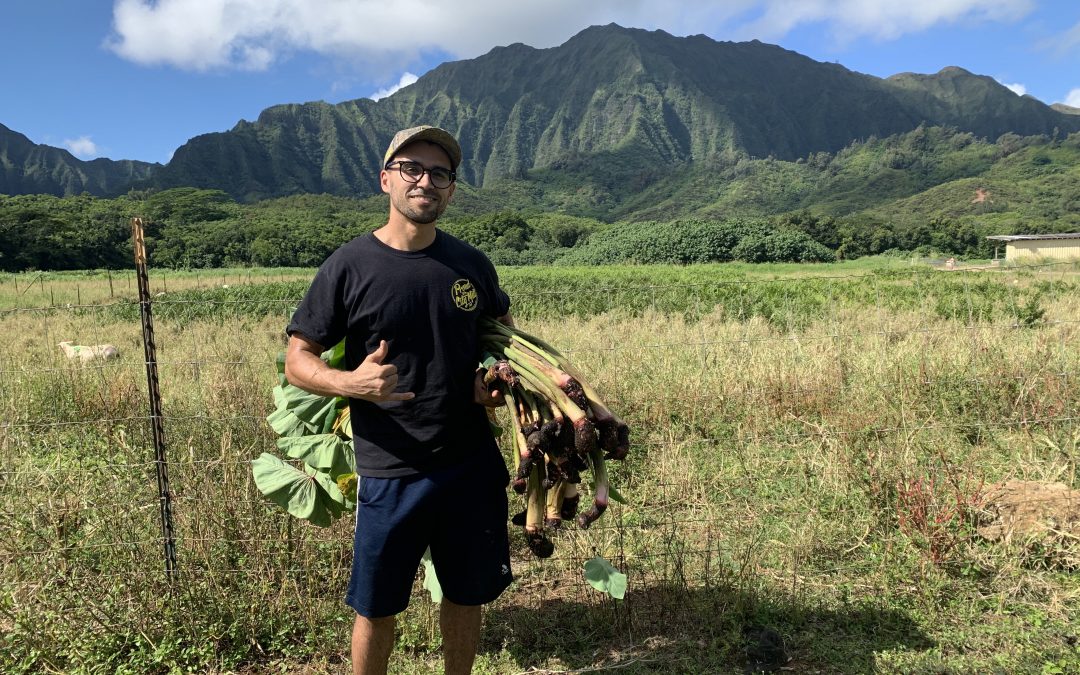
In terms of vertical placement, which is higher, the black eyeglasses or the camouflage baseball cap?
the camouflage baseball cap

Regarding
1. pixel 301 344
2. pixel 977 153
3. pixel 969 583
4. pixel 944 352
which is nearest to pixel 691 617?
pixel 969 583

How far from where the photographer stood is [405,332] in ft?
6.90

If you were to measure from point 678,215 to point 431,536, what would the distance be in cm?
12594

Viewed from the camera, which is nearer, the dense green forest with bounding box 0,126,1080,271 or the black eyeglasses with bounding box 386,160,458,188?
the black eyeglasses with bounding box 386,160,458,188

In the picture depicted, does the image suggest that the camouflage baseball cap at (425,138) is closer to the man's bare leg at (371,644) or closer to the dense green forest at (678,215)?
the man's bare leg at (371,644)

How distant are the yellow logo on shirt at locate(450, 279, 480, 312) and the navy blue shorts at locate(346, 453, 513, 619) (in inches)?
21.7

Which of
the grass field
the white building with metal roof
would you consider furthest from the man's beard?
the white building with metal roof

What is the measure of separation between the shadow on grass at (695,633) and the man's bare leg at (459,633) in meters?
0.64

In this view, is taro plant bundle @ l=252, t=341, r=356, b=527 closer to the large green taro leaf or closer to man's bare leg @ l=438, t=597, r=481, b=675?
the large green taro leaf

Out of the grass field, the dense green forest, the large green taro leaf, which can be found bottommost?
the grass field

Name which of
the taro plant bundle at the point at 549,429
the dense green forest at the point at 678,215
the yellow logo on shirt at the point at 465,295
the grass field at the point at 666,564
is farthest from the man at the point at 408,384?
the dense green forest at the point at 678,215

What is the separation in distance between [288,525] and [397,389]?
5.24 feet

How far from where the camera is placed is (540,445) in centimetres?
212

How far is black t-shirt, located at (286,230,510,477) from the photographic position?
208 cm
